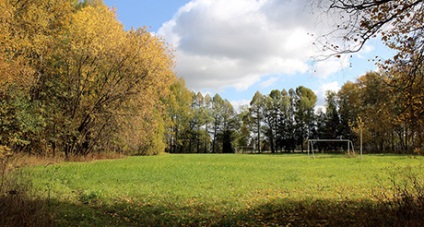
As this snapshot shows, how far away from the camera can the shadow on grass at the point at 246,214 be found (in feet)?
19.0

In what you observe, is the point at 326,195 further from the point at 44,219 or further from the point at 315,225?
the point at 44,219

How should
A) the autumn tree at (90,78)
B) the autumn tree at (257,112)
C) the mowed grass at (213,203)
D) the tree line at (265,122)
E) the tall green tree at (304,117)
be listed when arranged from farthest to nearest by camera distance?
1. the autumn tree at (257,112)
2. the tall green tree at (304,117)
3. the tree line at (265,122)
4. the autumn tree at (90,78)
5. the mowed grass at (213,203)

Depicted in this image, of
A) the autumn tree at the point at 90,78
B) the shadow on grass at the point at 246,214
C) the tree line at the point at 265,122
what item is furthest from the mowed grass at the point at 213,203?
the tree line at the point at 265,122

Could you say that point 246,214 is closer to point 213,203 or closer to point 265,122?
point 213,203

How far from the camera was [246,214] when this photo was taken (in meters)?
7.17

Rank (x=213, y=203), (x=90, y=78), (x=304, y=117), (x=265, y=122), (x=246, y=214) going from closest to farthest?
(x=246, y=214) < (x=213, y=203) < (x=90, y=78) < (x=304, y=117) < (x=265, y=122)

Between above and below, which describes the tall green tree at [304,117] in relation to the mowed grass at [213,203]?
above

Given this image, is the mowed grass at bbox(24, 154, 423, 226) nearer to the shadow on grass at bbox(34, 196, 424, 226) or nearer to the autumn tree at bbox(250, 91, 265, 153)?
the shadow on grass at bbox(34, 196, 424, 226)

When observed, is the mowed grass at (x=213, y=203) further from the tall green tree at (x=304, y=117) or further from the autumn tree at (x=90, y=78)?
the tall green tree at (x=304, y=117)

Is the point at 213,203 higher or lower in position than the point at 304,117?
lower

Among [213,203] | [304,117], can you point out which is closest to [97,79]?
[213,203]

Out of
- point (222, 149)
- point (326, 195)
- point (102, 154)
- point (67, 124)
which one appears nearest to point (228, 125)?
point (222, 149)

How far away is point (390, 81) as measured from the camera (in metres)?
7.32

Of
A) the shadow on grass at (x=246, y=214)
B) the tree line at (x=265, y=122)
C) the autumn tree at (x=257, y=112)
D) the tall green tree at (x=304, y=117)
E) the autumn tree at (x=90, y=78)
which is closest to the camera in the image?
the shadow on grass at (x=246, y=214)
